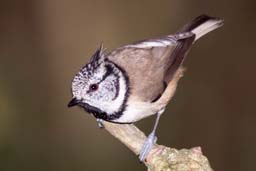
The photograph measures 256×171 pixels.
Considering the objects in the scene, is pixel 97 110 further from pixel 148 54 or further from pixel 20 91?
pixel 20 91

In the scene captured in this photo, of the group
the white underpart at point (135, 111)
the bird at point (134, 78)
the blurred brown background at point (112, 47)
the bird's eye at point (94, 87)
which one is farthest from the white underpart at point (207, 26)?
the blurred brown background at point (112, 47)

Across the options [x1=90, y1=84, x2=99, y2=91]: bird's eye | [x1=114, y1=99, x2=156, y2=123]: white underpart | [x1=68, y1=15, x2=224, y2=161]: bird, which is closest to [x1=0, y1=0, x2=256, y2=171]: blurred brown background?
[x1=68, y1=15, x2=224, y2=161]: bird

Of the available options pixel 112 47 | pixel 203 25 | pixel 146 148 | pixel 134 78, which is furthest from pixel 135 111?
pixel 112 47

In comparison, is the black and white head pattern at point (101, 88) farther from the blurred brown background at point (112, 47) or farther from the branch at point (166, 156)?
the blurred brown background at point (112, 47)

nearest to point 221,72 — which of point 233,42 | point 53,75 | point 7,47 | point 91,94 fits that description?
point 233,42

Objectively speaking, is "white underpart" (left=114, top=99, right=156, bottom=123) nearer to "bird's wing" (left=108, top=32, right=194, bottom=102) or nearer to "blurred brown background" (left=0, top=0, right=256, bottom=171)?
"bird's wing" (left=108, top=32, right=194, bottom=102)
